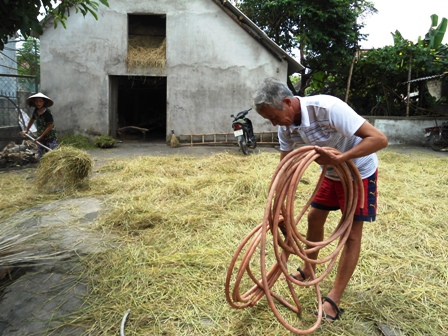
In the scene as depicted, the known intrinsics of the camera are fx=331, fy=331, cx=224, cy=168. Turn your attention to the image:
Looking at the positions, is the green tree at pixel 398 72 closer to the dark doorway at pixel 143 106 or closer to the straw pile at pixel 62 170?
the dark doorway at pixel 143 106

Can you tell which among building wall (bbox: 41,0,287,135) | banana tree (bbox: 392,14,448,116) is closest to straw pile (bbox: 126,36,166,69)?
building wall (bbox: 41,0,287,135)

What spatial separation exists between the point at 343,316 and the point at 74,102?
32.8 feet

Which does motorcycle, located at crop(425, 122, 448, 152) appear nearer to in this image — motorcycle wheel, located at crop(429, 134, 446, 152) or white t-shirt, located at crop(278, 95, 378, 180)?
motorcycle wheel, located at crop(429, 134, 446, 152)

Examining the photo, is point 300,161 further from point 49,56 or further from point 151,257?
point 49,56

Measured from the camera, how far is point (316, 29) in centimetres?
1189

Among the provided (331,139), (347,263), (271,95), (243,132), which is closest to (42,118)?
(243,132)

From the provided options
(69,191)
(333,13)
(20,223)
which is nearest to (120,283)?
(20,223)

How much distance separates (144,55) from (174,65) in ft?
3.18

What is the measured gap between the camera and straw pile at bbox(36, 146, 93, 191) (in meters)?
4.71

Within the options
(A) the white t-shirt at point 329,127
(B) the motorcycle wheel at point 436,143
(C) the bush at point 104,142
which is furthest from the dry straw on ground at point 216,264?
(B) the motorcycle wheel at point 436,143

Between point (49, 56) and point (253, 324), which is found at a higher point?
point (49, 56)

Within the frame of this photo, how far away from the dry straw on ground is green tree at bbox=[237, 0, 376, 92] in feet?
27.9

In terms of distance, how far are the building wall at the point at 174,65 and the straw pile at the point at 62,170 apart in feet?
18.4

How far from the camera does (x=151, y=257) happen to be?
2.84 meters
